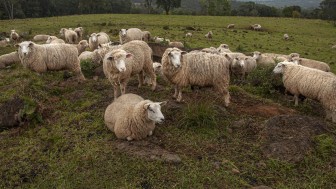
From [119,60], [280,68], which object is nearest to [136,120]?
[119,60]

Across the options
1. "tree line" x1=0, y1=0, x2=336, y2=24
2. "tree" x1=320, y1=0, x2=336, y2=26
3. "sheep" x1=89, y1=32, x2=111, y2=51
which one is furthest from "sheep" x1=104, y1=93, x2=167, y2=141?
"tree" x1=320, y1=0, x2=336, y2=26

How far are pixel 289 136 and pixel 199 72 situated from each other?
10.1ft

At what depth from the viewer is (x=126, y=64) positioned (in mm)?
8648

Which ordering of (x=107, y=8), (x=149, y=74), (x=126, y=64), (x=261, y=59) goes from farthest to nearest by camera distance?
1. (x=107, y=8)
2. (x=261, y=59)
3. (x=149, y=74)
4. (x=126, y=64)

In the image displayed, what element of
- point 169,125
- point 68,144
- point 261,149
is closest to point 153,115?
point 169,125

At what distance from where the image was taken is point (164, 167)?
237 inches

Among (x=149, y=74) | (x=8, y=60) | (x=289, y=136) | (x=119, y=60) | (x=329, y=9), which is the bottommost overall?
(x=289, y=136)

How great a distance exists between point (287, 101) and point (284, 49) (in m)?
15.3

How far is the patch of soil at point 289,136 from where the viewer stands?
21.2 feet

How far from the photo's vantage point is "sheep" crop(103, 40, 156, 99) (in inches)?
324

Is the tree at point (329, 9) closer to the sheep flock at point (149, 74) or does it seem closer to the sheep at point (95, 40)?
the sheep at point (95, 40)

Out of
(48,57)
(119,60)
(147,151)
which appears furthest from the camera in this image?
(48,57)

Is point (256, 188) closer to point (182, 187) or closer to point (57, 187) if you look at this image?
point (182, 187)

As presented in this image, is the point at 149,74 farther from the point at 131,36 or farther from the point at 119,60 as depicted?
the point at 131,36
